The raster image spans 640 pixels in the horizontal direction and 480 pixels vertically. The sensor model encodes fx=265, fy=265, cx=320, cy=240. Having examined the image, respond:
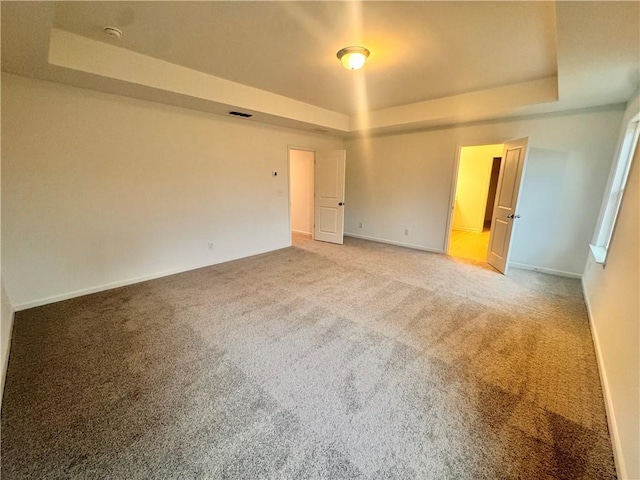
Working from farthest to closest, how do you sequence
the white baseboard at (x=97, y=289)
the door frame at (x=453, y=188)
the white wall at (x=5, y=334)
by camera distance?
1. the door frame at (x=453, y=188)
2. the white baseboard at (x=97, y=289)
3. the white wall at (x=5, y=334)

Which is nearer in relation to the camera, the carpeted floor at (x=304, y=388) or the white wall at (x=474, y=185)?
the carpeted floor at (x=304, y=388)

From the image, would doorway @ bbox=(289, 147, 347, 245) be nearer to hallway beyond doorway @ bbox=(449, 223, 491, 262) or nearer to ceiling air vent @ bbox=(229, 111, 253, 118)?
ceiling air vent @ bbox=(229, 111, 253, 118)

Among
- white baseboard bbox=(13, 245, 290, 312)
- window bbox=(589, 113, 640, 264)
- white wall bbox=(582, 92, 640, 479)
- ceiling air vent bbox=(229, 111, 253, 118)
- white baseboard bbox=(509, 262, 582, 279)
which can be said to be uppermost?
ceiling air vent bbox=(229, 111, 253, 118)

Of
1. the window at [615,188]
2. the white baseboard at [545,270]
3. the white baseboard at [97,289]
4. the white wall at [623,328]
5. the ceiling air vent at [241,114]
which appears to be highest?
the ceiling air vent at [241,114]

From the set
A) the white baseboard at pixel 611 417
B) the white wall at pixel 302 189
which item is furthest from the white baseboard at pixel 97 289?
the white baseboard at pixel 611 417

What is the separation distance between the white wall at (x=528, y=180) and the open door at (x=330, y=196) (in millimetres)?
832

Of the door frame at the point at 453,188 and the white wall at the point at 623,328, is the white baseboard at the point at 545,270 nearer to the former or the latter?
the door frame at the point at 453,188

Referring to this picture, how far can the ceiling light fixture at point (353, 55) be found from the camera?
8.47 ft

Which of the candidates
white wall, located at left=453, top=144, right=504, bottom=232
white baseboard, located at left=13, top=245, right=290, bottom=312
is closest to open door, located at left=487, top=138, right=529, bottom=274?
white wall, located at left=453, top=144, right=504, bottom=232

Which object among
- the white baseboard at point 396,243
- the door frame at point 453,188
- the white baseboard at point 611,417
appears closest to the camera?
the white baseboard at point 611,417

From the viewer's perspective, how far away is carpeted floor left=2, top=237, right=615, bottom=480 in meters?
1.37

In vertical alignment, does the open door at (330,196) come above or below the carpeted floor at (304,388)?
above

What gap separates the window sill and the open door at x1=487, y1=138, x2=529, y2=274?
894 mm

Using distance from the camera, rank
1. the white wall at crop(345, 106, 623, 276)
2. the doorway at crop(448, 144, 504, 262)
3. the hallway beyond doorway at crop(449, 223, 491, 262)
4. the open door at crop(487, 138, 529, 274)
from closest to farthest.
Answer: the white wall at crop(345, 106, 623, 276), the open door at crop(487, 138, 529, 274), the hallway beyond doorway at crop(449, 223, 491, 262), the doorway at crop(448, 144, 504, 262)
